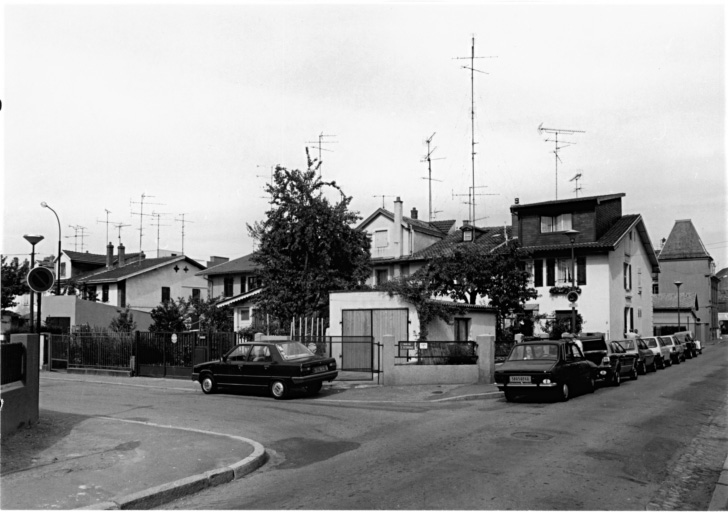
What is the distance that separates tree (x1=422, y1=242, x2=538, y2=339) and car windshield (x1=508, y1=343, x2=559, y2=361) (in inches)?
394

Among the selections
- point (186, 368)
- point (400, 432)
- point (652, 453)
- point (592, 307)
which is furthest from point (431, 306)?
point (592, 307)

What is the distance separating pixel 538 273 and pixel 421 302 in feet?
69.9

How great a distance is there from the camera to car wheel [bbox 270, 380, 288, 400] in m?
18.3

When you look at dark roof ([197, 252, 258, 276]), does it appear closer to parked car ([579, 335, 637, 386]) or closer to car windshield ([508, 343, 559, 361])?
parked car ([579, 335, 637, 386])

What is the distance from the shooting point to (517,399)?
1758 cm

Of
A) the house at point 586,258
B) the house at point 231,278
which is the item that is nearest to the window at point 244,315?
the house at point 231,278

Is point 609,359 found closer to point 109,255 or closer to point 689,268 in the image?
point 109,255

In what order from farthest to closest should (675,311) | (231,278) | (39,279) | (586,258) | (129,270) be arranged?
(675,311) → (129,270) → (231,278) → (586,258) → (39,279)

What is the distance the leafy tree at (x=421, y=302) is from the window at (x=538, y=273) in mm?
19979

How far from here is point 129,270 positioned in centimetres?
5500

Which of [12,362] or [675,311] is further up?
[12,362]

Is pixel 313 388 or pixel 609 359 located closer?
pixel 313 388

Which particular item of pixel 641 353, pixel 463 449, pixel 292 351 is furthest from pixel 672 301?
pixel 463 449

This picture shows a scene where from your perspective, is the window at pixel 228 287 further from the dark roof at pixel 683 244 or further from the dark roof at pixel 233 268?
the dark roof at pixel 683 244
